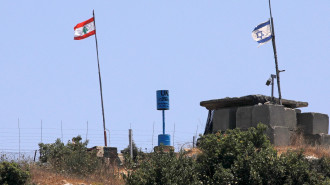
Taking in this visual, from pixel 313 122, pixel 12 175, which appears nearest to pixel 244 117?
pixel 313 122

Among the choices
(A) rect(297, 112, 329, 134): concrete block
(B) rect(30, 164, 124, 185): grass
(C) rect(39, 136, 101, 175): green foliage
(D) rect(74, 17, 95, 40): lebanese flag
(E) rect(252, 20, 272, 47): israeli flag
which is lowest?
(B) rect(30, 164, 124, 185): grass

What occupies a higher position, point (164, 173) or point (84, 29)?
point (84, 29)

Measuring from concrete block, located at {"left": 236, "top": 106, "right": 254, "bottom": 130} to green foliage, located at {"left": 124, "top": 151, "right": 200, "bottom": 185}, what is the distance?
21.3 ft

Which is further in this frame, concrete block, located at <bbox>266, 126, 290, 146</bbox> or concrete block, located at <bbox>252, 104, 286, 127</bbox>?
concrete block, located at <bbox>252, 104, 286, 127</bbox>

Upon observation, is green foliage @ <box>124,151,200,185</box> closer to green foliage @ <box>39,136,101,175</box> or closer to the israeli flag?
green foliage @ <box>39,136,101,175</box>

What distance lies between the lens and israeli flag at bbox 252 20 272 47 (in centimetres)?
2841

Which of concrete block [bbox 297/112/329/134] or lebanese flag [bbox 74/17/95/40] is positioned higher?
lebanese flag [bbox 74/17/95/40]

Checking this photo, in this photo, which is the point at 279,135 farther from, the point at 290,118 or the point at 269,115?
the point at 290,118

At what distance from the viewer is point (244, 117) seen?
26.4 metres

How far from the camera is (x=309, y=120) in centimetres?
2702

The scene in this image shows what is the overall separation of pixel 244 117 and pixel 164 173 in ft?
25.9

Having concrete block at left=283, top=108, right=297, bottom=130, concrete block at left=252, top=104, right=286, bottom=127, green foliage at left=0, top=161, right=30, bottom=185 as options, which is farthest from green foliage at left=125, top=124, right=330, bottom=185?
concrete block at left=283, top=108, right=297, bottom=130

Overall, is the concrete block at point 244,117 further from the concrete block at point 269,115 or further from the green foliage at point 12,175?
the green foliage at point 12,175

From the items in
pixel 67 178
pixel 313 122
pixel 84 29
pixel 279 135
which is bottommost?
pixel 67 178
